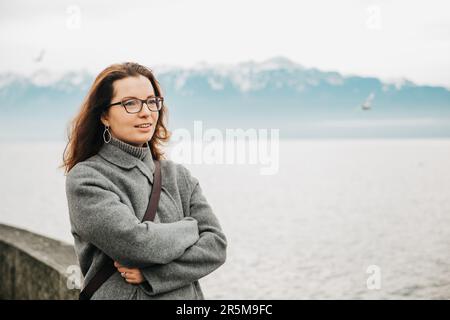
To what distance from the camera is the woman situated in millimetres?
1722

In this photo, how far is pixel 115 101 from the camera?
182 centimetres

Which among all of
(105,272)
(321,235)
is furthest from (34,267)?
(321,235)

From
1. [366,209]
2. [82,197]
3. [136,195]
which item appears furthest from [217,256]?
[366,209]

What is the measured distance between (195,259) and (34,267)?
8.06ft

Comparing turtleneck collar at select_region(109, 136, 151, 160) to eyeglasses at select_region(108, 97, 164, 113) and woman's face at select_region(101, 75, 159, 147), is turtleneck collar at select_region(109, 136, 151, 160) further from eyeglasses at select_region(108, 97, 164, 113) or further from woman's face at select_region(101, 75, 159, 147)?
eyeglasses at select_region(108, 97, 164, 113)

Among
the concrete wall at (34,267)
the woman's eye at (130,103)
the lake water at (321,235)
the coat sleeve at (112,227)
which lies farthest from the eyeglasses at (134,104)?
the lake water at (321,235)

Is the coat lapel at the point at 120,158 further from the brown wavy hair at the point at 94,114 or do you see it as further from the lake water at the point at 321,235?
the lake water at the point at 321,235

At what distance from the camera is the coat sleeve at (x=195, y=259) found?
179 centimetres

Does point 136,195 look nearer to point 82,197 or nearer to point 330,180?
point 82,197

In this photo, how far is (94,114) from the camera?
1.87 meters

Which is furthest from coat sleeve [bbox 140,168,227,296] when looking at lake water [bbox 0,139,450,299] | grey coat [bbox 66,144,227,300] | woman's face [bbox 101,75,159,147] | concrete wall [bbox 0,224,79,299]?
lake water [bbox 0,139,450,299]

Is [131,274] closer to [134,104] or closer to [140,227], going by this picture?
[140,227]
